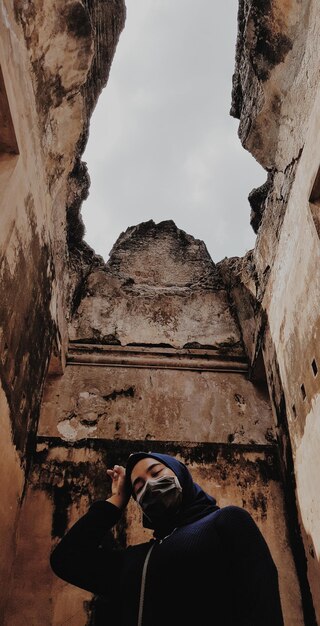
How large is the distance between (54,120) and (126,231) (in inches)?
152

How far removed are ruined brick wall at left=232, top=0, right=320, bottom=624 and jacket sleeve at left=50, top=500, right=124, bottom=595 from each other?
1.69 metres

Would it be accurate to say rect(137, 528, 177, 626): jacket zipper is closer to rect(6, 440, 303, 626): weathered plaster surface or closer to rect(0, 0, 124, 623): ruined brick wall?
rect(0, 0, 124, 623): ruined brick wall

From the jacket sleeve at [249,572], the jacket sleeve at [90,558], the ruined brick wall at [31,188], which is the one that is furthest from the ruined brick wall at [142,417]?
the jacket sleeve at [249,572]

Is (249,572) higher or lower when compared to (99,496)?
lower

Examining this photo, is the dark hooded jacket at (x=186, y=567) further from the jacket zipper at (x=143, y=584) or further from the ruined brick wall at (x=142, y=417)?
the ruined brick wall at (x=142, y=417)

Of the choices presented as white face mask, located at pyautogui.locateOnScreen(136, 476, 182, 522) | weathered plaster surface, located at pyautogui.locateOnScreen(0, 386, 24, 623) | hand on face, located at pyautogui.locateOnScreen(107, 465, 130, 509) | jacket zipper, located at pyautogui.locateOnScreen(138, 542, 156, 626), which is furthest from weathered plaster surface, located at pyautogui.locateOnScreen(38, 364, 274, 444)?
jacket zipper, located at pyautogui.locateOnScreen(138, 542, 156, 626)

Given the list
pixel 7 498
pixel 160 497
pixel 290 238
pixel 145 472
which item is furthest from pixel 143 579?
pixel 290 238

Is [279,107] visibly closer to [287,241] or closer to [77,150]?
[287,241]

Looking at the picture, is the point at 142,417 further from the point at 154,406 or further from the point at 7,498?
the point at 7,498

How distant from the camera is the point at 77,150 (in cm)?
420

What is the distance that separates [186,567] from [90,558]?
541 millimetres

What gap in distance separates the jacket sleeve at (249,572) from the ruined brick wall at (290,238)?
1.62 m

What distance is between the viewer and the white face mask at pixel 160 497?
177cm

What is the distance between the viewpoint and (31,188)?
3.08 metres
